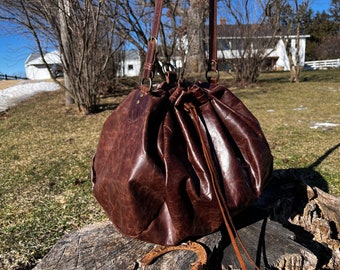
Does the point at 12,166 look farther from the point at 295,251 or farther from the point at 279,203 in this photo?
the point at 295,251

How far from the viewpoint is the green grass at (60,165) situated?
2.63 metres

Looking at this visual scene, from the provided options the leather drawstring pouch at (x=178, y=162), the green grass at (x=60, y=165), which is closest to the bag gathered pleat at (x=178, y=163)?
the leather drawstring pouch at (x=178, y=162)

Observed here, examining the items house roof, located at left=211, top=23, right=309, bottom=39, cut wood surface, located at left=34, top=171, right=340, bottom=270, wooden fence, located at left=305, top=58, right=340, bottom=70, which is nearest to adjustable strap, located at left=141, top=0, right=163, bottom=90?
cut wood surface, located at left=34, top=171, right=340, bottom=270

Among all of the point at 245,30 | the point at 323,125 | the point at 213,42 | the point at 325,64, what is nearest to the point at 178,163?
the point at 213,42

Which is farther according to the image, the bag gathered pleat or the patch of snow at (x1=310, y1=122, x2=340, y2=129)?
the patch of snow at (x1=310, y1=122, x2=340, y2=129)

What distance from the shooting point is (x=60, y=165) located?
4.39 m

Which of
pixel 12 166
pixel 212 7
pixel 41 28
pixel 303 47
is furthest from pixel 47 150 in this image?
pixel 303 47

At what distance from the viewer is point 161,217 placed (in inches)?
54.1

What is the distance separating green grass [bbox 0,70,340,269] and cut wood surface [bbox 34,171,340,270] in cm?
84

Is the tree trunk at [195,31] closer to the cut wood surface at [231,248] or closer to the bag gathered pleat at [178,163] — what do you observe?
the cut wood surface at [231,248]

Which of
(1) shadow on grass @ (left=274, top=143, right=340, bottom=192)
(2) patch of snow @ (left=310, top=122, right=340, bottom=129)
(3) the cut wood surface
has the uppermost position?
(3) the cut wood surface

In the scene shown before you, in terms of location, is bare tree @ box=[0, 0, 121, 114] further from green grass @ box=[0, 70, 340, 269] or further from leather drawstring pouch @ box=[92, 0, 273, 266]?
leather drawstring pouch @ box=[92, 0, 273, 266]

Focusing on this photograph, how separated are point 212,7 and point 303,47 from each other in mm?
45918

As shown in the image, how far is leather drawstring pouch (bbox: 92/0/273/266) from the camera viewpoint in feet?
4.31
